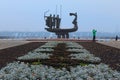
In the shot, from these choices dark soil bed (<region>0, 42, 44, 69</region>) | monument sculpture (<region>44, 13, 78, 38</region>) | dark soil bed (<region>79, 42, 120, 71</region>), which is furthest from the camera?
monument sculpture (<region>44, 13, 78, 38</region>)

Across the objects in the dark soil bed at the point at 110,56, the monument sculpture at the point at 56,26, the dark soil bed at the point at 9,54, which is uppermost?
the monument sculpture at the point at 56,26

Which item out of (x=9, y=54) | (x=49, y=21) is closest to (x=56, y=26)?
(x=49, y=21)

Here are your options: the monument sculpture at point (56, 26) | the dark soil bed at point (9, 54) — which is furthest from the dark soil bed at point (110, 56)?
the monument sculpture at point (56, 26)

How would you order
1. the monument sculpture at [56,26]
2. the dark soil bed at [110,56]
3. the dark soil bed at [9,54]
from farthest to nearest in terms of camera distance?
1. the monument sculpture at [56,26]
2. the dark soil bed at [9,54]
3. the dark soil bed at [110,56]

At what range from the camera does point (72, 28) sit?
50.2 meters

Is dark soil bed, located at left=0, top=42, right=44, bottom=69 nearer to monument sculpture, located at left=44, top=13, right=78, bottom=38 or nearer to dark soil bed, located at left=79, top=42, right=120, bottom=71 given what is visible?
dark soil bed, located at left=79, top=42, right=120, bottom=71

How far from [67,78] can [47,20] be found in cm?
4258

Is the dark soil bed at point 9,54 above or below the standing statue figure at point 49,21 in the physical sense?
below

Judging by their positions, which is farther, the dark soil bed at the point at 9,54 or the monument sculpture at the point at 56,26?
the monument sculpture at the point at 56,26

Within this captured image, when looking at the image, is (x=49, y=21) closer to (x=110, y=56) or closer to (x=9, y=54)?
(x=9, y=54)

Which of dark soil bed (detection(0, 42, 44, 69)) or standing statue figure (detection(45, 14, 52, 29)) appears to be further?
standing statue figure (detection(45, 14, 52, 29))

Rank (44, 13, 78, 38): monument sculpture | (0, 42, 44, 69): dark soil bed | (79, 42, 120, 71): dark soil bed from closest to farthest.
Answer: (79, 42, 120, 71): dark soil bed, (0, 42, 44, 69): dark soil bed, (44, 13, 78, 38): monument sculpture

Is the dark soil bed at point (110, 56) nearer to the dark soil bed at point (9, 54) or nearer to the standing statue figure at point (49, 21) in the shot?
the dark soil bed at point (9, 54)

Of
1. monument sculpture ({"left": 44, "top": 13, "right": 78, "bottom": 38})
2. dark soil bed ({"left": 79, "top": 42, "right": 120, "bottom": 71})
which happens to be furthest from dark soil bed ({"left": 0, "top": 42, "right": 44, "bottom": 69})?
monument sculpture ({"left": 44, "top": 13, "right": 78, "bottom": 38})
